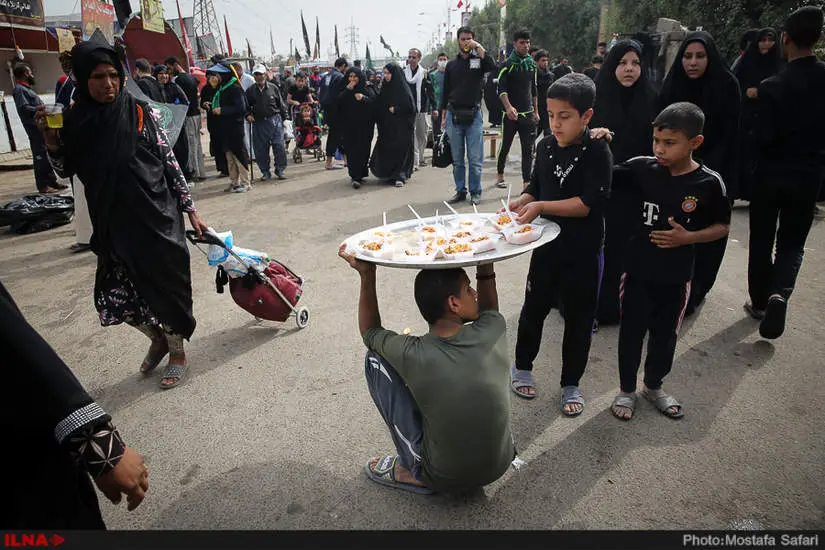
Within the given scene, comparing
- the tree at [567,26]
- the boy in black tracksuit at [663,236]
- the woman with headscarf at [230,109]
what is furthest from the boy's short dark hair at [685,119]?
the tree at [567,26]

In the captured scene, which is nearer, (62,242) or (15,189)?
(62,242)

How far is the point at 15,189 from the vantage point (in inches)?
373

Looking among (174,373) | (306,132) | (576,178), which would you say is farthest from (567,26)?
(174,373)

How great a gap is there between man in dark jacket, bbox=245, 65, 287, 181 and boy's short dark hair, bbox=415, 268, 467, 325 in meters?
7.78

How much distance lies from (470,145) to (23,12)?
49.8 ft

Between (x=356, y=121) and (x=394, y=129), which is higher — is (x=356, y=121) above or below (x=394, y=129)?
above

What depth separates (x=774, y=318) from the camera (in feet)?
10.9

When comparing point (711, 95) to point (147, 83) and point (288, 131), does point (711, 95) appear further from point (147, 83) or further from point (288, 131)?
point (288, 131)

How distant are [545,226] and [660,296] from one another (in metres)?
0.81

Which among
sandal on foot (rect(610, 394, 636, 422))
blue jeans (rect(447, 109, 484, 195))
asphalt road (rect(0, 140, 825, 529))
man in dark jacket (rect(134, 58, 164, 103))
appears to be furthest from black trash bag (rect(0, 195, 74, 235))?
sandal on foot (rect(610, 394, 636, 422))

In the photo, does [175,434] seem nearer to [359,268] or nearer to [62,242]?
[359,268]

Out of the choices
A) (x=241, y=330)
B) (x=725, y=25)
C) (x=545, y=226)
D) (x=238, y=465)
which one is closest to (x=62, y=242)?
(x=241, y=330)

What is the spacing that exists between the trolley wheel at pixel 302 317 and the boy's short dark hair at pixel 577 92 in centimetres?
243
